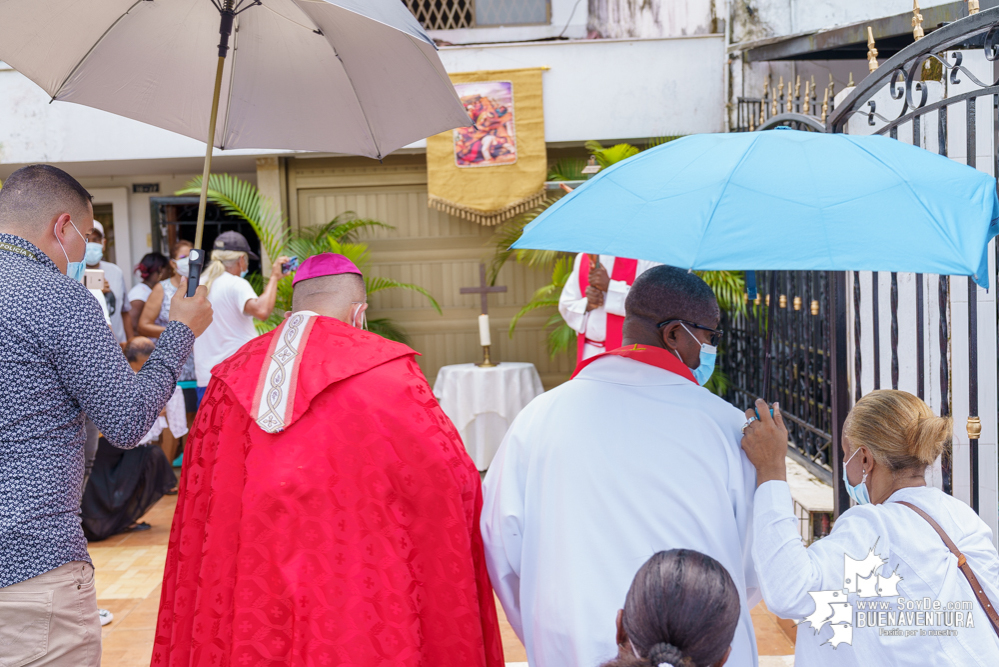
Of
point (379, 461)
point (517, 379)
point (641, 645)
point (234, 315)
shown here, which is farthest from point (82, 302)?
point (517, 379)

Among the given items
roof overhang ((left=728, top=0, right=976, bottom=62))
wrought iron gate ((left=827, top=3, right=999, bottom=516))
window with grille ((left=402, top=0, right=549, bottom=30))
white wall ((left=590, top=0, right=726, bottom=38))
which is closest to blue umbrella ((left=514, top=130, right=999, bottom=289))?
wrought iron gate ((left=827, top=3, right=999, bottom=516))

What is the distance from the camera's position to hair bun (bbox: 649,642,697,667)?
126 centimetres

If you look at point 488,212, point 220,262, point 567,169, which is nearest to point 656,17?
point 567,169

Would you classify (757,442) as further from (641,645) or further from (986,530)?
(641,645)

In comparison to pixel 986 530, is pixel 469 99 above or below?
above

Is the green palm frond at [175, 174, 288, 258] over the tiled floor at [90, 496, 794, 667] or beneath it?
over

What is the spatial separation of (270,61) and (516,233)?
4950 mm

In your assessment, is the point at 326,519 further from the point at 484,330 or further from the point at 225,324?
the point at 484,330

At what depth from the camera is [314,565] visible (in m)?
2.30

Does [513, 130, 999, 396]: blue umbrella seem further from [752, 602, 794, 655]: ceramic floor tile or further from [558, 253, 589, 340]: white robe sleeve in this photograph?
[558, 253, 589, 340]: white robe sleeve

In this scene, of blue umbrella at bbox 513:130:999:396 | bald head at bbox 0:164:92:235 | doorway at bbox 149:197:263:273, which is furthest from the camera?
doorway at bbox 149:197:263:273

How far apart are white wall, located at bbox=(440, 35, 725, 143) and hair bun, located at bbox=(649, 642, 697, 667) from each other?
6734mm

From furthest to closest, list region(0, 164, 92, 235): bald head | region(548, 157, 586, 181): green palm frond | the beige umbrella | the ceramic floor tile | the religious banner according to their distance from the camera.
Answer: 1. region(548, 157, 586, 181): green palm frond
2. the religious banner
3. the ceramic floor tile
4. the beige umbrella
5. region(0, 164, 92, 235): bald head

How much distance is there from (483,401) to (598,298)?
66.1 inches
